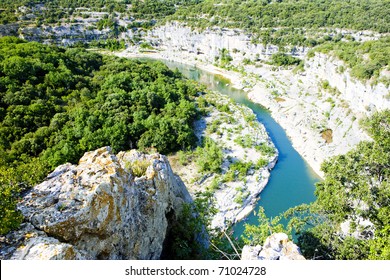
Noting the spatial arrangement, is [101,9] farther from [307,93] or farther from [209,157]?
[209,157]

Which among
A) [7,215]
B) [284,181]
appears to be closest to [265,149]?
[284,181]

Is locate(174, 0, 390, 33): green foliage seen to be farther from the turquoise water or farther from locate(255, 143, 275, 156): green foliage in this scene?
locate(255, 143, 275, 156): green foliage

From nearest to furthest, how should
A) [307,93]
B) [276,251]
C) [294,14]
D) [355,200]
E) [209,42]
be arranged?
1. [276,251]
2. [355,200]
3. [307,93]
4. [294,14]
5. [209,42]

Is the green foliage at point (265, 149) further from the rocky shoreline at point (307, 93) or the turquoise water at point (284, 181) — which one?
the rocky shoreline at point (307, 93)

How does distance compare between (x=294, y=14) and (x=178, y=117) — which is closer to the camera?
(x=178, y=117)

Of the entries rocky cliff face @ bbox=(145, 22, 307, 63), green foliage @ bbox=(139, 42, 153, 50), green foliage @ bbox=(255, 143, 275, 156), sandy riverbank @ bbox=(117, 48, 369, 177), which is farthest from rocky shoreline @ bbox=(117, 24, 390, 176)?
green foliage @ bbox=(139, 42, 153, 50)

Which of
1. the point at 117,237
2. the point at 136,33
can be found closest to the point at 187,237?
the point at 117,237
